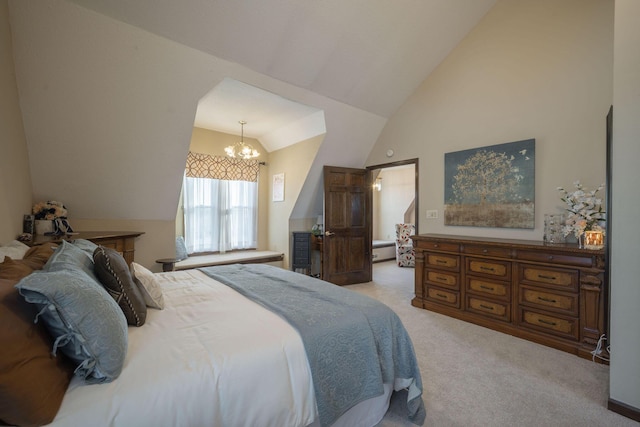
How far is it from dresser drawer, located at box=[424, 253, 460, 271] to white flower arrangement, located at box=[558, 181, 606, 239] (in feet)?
3.41

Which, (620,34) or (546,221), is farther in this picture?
(546,221)

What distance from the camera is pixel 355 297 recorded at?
6.14ft

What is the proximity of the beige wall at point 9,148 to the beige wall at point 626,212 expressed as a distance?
4.08 metres

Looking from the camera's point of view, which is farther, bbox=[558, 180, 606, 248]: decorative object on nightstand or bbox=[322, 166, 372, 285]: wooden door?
bbox=[322, 166, 372, 285]: wooden door

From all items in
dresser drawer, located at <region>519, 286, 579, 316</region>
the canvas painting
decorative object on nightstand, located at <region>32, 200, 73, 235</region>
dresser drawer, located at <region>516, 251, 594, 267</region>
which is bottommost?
dresser drawer, located at <region>519, 286, 579, 316</region>

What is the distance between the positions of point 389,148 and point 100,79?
371cm

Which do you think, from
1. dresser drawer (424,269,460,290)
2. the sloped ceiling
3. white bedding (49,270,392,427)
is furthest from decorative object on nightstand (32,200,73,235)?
dresser drawer (424,269,460,290)

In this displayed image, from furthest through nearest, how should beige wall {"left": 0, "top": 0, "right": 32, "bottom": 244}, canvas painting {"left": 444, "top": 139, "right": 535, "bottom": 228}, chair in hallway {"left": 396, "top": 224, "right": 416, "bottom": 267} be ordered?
chair in hallway {"left": 396, "top": 224, "right": 416, "bottom": 267}
canvas painting {"left": 444, "top": 139, "right": 535, "bottom": 228}
beige wall {"left": 0, "top": 0, "right": 32, "bottom": 244}

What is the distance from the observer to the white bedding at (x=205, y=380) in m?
0.94

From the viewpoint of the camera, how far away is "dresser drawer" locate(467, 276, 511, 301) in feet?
9.50

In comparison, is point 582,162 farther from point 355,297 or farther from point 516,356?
point 355,297

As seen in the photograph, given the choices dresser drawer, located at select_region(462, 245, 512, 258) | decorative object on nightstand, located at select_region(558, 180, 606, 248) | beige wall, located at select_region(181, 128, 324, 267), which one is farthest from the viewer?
beige wall, located at select_region(181, 128, 324, 267)

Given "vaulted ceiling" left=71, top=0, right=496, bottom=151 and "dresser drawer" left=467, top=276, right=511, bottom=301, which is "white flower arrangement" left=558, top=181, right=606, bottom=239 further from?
"vaulted ceiling" left=71, top=0, right=496, bottom=151

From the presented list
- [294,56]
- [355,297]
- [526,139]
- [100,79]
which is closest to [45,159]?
[100,79]
